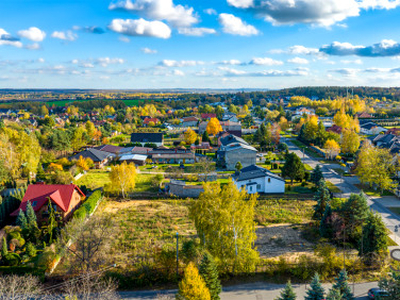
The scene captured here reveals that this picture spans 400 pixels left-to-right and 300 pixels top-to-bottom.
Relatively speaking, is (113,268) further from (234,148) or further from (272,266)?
(234,148)

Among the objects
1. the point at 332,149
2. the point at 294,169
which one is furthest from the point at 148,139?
the point at 332,149

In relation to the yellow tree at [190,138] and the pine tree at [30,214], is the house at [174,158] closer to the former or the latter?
the yellow tree at [190,138]

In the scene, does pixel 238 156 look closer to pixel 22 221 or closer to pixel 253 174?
pixel 253 174

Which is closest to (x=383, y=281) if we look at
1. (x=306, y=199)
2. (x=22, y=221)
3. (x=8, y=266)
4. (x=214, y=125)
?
(x=306, y=199)

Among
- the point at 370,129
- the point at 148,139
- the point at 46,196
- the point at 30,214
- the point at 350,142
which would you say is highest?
the point at 370,129

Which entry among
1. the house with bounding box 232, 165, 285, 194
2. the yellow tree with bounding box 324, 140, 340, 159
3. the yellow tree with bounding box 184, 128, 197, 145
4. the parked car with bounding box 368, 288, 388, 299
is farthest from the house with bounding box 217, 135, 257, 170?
the parked car with bounding box 368, 288, 388, 299

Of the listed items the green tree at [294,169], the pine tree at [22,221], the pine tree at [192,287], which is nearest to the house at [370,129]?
the green tree at [294,169]

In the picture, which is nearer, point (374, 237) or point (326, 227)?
point (374, 237)
